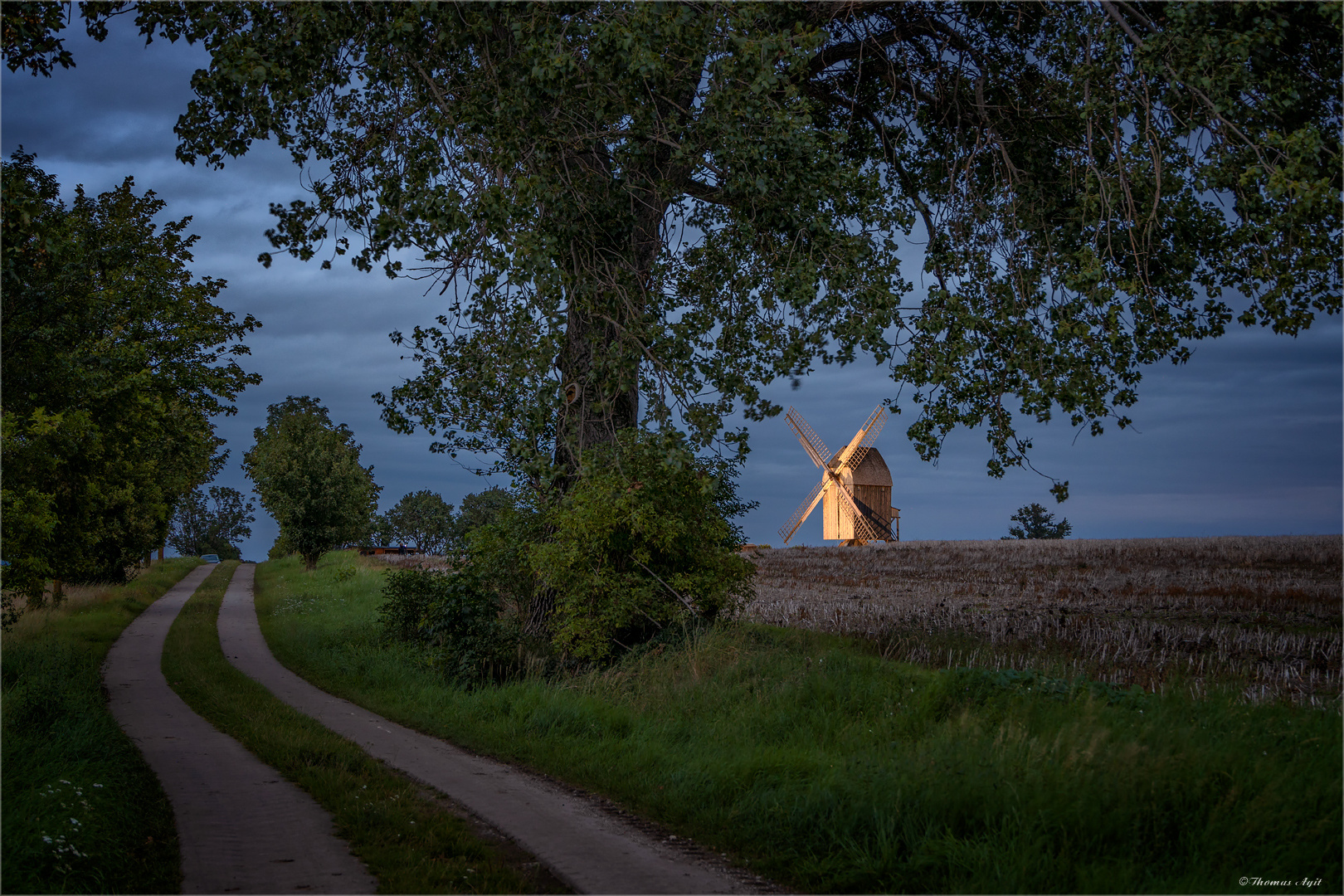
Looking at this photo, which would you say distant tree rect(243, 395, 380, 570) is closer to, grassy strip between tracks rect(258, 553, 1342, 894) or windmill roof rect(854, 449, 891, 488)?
windmill roof rect(854, 449, 891, 488)

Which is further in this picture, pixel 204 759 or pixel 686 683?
pixel 686 683

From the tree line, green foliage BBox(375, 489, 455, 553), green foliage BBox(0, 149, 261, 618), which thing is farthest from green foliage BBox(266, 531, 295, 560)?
the tree line

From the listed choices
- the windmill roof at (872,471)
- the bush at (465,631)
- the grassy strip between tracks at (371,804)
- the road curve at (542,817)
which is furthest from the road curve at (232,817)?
the windmill roof at (872,471)

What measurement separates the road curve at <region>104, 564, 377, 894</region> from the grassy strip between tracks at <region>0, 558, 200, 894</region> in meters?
0.18

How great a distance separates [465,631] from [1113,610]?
13.5 meters

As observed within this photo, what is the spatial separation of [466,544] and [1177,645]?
11.4m

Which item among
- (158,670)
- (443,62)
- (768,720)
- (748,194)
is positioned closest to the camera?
(768,720)

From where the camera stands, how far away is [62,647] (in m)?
15.1

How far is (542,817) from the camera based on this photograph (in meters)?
6.89

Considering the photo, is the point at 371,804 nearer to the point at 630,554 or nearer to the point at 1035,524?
the point at 630,554

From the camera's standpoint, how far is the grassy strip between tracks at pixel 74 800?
5312mm

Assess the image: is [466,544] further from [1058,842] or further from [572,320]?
[1058,842]

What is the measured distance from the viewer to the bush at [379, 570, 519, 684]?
1271 cm

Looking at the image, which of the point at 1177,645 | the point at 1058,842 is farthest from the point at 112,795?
the point at 1177,645
